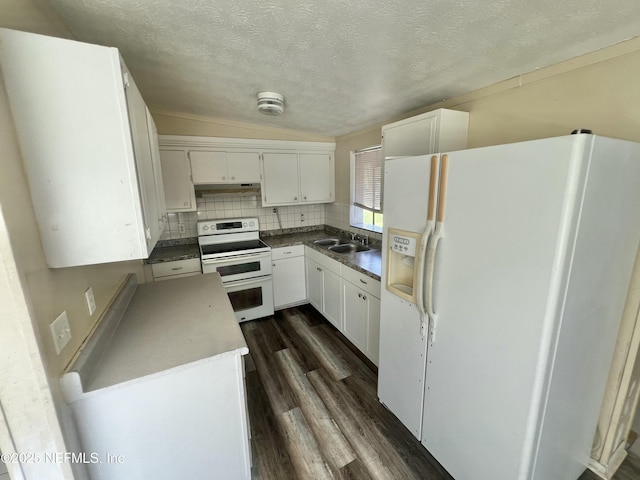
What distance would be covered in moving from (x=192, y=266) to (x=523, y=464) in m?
2.94

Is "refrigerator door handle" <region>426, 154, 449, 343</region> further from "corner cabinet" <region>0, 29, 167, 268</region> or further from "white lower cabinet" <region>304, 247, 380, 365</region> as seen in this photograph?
"corner cabinet" <region>0, 29, 167, 268</region>

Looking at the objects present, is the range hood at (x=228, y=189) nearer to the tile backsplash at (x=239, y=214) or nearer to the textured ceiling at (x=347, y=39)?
the tile backsplash at (x=239, y=214)

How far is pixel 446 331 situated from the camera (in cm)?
135

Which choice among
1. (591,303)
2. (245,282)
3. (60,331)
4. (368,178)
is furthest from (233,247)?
(591,303)

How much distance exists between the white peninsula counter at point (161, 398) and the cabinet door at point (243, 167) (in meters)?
2.00

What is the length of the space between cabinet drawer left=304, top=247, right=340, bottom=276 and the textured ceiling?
154 centimetres

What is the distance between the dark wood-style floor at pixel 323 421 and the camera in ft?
5.06

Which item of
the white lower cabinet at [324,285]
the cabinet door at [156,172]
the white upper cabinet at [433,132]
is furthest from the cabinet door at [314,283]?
the cabinet door at [156,172]

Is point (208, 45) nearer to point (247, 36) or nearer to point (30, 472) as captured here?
point (247, 36)

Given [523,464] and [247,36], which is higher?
[247,36]

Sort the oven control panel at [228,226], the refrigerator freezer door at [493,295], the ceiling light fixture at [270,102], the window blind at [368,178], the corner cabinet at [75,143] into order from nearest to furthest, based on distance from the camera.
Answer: the corner cabinet at [75,143]
the refrigerator freezer door at [493,295]
the ceiling light fixture at [270,102]
the window blind at [368,178]
the oven control panel at [228,226]

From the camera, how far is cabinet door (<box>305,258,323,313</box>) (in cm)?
312

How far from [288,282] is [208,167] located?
1652 millimetres

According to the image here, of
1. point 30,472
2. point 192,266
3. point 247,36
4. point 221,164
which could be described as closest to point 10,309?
point 30,472
